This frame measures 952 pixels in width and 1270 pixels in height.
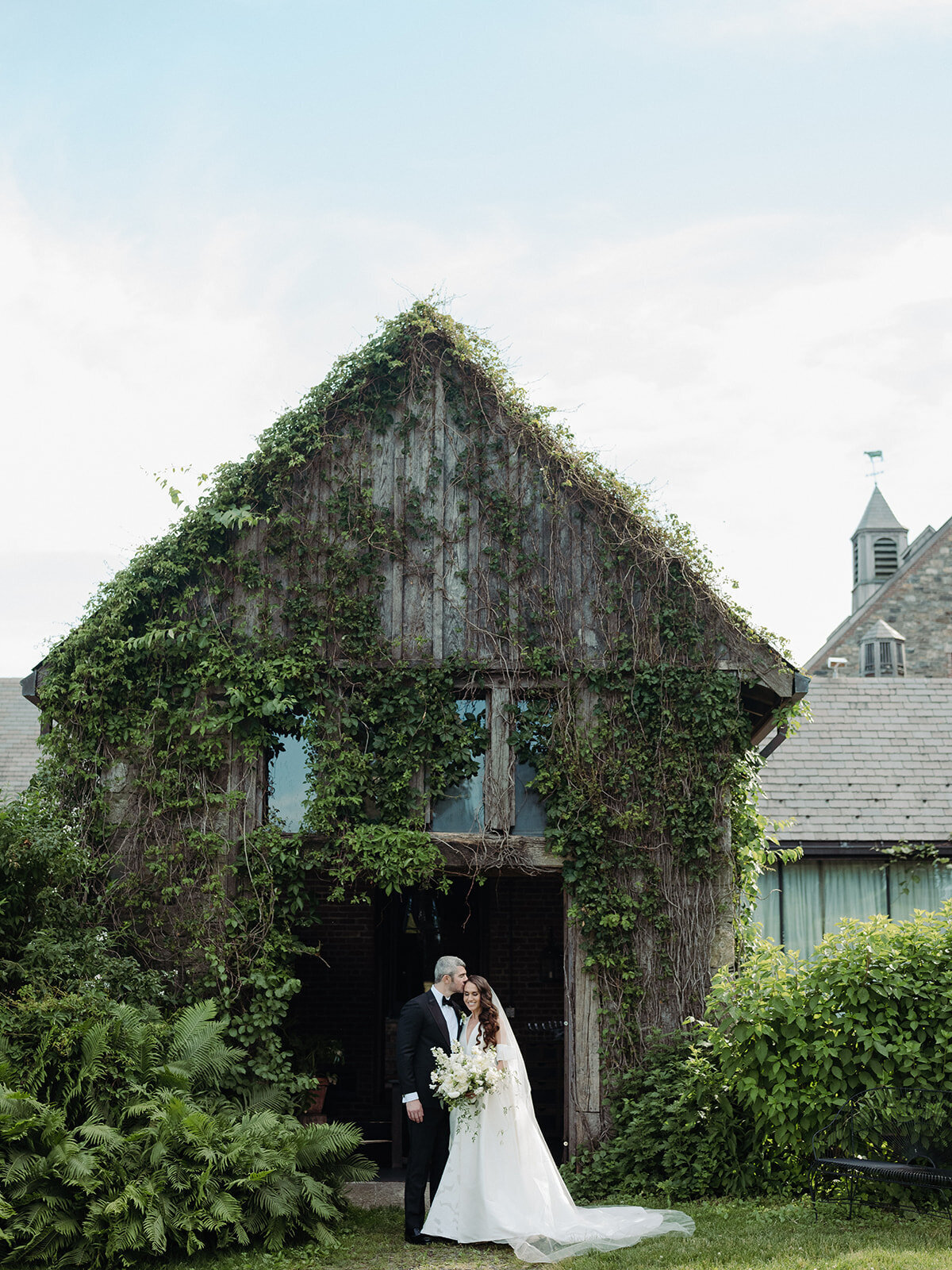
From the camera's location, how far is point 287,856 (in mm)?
9938

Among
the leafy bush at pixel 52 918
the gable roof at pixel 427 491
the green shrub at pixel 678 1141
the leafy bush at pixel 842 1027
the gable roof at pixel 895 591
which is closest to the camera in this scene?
the leafy bush at pixel 842 1027

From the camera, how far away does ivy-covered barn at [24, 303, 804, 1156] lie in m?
9.95

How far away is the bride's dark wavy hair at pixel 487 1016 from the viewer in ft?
27.4

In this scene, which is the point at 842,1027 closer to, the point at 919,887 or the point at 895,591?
the point at 919,887

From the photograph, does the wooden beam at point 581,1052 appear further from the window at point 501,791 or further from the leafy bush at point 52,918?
the leafy bush at point 52,918

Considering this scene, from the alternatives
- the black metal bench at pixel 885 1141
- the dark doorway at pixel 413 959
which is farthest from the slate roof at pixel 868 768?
the black metal bench at pixel 885 1141

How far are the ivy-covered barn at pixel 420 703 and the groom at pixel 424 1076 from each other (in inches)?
53.8

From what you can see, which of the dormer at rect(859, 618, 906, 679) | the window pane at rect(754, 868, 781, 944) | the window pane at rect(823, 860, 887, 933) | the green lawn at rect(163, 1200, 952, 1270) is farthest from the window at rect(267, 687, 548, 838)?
the dormer at rect(859, 618, 906, 679)

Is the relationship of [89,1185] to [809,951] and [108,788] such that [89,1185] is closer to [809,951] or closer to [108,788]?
[108,788]

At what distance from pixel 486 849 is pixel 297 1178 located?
122 inches

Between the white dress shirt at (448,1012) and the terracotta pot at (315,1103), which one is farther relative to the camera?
the terracotta pot at (315,1103)

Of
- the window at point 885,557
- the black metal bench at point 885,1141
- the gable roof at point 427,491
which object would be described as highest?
the window at point 885,557

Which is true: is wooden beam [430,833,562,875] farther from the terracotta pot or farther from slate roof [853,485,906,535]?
slate roof [853,485,906,535]

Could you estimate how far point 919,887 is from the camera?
48.4 feet
